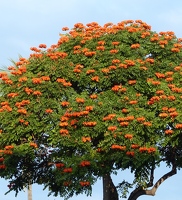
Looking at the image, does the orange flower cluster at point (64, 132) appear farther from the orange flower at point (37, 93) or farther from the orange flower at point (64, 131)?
the orange flower at point (37, 93)

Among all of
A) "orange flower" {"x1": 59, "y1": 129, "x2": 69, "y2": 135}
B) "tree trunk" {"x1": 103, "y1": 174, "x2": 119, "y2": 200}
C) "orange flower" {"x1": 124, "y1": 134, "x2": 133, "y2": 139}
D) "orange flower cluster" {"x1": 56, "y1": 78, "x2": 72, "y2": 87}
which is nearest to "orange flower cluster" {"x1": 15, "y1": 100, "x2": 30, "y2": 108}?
"orange flower cluster" {"x1": 56, "y1": 78, "x2": 72, "y2": 87}

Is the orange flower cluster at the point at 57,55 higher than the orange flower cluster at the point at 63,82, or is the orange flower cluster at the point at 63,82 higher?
the orange flower cluster at the point at 57,55

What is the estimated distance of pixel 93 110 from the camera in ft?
84.5

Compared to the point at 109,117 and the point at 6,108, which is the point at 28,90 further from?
the point at 109,117

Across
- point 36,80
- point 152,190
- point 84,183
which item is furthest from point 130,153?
point 152,190

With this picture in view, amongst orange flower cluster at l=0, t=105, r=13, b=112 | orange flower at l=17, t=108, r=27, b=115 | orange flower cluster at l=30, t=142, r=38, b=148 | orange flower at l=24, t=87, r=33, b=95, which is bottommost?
orange flower cluster at l=30, t=142, r=38, b=148

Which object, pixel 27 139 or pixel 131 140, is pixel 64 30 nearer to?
pixel 27 139

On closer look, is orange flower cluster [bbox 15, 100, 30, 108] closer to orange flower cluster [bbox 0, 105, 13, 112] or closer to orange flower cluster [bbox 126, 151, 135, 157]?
orange flower cluster [bbox 0, 105, 13, 112]

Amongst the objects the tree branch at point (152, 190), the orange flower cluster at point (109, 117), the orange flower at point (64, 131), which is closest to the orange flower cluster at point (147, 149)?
the orange flower cluster at point (109, 117)

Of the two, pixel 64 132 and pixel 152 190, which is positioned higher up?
pixel 64 132

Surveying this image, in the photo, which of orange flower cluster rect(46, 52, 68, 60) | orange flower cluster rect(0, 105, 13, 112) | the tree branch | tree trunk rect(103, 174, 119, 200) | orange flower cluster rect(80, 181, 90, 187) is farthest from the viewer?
the tree branch

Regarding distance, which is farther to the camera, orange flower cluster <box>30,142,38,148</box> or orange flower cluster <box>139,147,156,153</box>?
Result: orange flower cluster <box>30,142,38,148</box>

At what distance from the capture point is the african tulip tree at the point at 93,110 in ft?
82.6

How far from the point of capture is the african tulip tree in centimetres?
2517
